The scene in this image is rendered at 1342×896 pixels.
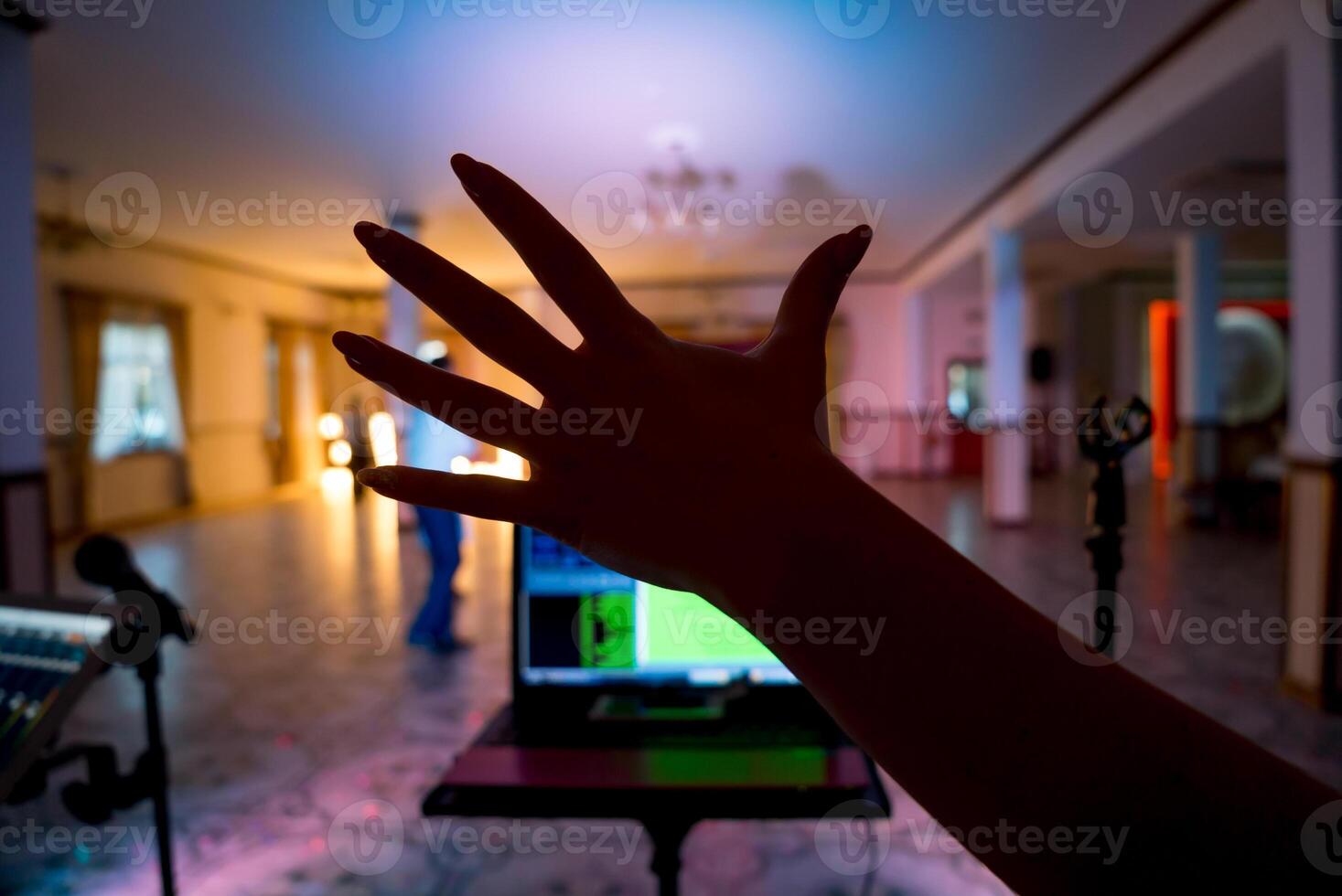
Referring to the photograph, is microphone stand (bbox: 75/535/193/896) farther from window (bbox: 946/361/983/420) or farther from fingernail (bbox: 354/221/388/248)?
window (bbox: 946/361/983/420)

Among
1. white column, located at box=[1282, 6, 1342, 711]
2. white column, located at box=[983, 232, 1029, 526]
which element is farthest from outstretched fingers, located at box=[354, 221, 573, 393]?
white column, located at box=[983, 232, 1029, 526]

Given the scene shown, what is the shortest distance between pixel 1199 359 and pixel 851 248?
8407 millimetres

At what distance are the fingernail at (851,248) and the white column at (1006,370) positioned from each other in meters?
6.87

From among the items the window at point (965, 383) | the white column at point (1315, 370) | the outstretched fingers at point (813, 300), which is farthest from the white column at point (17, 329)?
the window at point (965, 383)

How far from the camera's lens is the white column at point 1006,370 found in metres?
6.81

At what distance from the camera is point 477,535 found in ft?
23.1

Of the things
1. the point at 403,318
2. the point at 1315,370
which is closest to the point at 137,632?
the point at 1315,370

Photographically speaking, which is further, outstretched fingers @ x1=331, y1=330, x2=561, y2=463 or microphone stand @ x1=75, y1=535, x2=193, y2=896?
microphone stand @ x1=75, y1=535, x2=193, y2=896

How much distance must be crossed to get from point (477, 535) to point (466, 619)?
2.86 meters

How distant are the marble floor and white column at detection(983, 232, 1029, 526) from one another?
131 cm

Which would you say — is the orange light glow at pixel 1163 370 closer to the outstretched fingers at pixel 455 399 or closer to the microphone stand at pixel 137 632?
the microphone stand at pixel 137 632

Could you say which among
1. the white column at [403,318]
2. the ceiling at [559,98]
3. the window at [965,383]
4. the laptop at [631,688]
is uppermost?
the ceiling at [559,98]

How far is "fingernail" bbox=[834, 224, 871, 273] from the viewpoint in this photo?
18.8 inches

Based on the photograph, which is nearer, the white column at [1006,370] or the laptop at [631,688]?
the laptop at [631,688]
